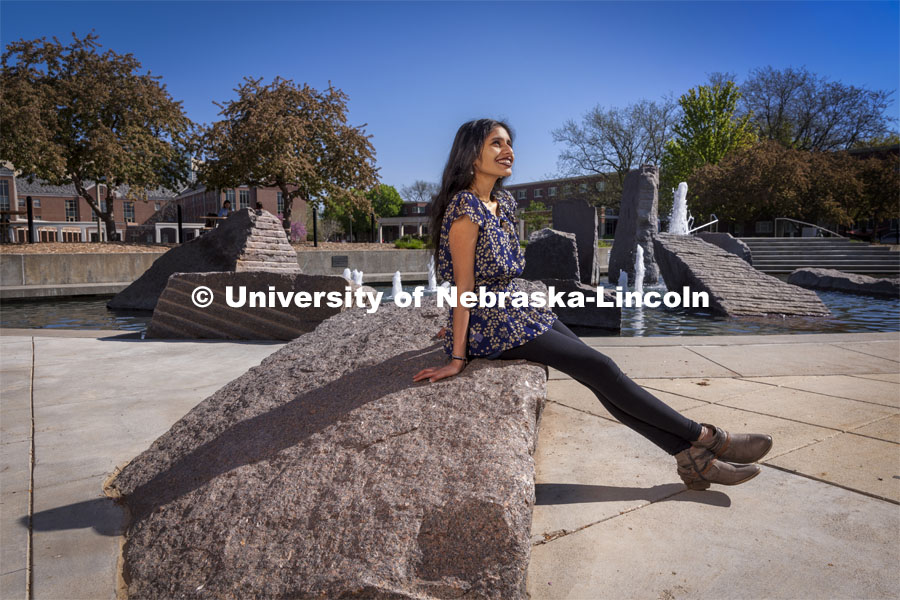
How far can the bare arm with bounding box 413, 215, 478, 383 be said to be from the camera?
2592mm

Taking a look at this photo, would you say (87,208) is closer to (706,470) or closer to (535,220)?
(535,220)

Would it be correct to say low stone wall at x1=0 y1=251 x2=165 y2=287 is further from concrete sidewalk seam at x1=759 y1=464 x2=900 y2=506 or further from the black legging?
concrete sidewalk seam at x1=759 y1=464 x2=900 y2=506

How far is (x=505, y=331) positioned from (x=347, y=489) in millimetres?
943

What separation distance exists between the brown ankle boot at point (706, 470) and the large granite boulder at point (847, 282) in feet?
41.9

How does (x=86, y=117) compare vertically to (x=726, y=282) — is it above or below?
above

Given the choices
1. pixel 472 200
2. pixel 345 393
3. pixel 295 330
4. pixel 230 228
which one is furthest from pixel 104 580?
pixel 230 228

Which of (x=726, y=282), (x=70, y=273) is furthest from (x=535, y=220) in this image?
(x=726, y=282)

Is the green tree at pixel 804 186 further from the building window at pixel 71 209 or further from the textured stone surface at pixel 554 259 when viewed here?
the building window at pixel 71 209

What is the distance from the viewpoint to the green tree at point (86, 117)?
19219 mm

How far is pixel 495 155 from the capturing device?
2746 mm

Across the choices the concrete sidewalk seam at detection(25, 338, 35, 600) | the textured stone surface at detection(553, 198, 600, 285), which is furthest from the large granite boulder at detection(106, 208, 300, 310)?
the concrete sidewalk seam at detection(25, 338, 35, 600)

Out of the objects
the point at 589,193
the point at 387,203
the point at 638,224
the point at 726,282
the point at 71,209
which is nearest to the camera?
the point at 726,282

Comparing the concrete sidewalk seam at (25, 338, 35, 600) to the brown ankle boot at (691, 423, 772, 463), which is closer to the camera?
the concrete sidewalk seam at (25, 338, 35, 600)

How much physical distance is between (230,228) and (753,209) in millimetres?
33162
